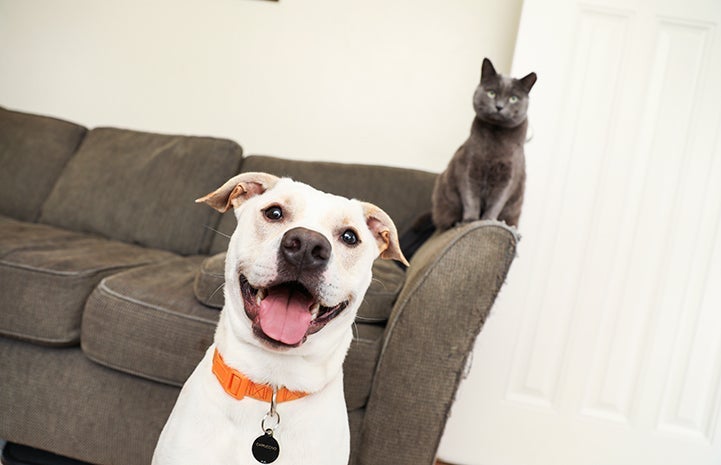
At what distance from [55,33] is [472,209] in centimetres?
287

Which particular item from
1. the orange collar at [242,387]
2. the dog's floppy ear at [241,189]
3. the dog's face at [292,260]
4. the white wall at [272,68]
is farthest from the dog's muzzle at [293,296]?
the white wall at [272,68]

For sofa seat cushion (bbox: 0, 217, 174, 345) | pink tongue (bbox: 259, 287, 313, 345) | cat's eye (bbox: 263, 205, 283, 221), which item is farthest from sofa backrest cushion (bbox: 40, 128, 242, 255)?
pink tongue (bbox: 259, 287, 313, 345)

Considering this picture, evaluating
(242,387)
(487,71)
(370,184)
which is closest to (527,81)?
(487,71)

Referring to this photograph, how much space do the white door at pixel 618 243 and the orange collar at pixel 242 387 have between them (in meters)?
1.52

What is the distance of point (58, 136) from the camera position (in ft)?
9.95

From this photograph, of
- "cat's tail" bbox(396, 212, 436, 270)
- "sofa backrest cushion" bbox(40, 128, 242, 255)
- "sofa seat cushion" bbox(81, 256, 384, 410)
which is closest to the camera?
"sofa seat cushion" bbox(81, 256, 384, 410)

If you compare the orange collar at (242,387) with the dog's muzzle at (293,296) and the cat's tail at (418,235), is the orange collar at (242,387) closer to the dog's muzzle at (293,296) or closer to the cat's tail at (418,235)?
the dog's muzzle at (293,296)

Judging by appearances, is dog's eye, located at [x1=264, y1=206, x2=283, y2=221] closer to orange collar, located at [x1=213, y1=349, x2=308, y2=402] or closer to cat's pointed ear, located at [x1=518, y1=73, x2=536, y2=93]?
orange collar, located at [x1=213, y1=349, x2=308, y2=402]

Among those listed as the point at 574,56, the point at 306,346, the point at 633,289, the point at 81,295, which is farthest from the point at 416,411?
the point at 574,56

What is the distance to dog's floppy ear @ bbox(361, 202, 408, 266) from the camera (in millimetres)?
1409

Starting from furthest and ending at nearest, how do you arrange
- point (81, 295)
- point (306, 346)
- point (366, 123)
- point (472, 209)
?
point (366, 123), point (472, 209), point (81, 295), point (306, 346)

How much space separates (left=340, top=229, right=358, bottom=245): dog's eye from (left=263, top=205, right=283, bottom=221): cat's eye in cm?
15

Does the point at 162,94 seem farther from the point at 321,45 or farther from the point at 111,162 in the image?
the point at 321,45

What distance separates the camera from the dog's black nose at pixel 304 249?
1.08 metres
